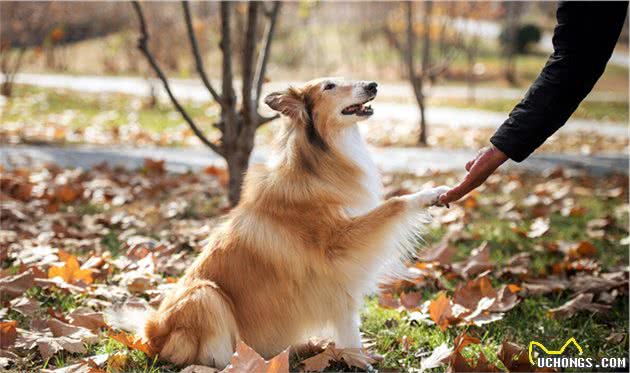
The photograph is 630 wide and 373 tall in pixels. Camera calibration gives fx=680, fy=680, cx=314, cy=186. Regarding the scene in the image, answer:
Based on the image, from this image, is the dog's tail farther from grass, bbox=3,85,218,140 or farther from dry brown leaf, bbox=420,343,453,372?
grass, bbox=3,85,218,140

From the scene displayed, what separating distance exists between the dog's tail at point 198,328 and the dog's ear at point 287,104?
0.96m

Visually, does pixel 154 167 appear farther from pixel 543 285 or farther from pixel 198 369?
pixel 198 369

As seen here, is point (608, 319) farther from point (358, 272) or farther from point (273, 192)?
point (273, 192)

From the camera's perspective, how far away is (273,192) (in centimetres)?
337

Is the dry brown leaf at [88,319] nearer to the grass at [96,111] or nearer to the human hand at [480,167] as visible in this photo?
the human hand at [480,167]

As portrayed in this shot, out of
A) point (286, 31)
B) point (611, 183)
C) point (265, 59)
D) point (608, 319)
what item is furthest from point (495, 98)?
point (608, 319)

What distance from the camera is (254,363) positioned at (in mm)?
2748

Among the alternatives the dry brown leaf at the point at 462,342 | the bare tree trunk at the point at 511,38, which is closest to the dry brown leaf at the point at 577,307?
the dry brown leaf at the point at 462,342

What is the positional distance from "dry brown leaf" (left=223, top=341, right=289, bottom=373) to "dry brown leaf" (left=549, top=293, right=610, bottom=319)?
1904 millimetres

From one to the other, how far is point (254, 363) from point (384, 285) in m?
1.78

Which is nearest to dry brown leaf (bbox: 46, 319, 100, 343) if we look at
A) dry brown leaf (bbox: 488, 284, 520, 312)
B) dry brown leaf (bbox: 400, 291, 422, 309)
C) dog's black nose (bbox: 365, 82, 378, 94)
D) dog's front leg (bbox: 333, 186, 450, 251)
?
dog's front leg (bbox: 333, 186, 450, 251)

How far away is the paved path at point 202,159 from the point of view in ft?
28.6

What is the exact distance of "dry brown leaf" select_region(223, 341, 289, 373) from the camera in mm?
2707

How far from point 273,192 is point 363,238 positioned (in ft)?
1.66
